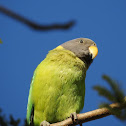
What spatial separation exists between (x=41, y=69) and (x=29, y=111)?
778 mm

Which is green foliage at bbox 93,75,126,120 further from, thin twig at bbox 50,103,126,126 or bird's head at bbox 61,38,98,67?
bird's head at bbox 61,38,98,67

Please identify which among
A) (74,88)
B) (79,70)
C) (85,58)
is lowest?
(74,88)

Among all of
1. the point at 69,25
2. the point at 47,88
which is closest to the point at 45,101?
the point at 47,88

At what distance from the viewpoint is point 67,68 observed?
12.1ft

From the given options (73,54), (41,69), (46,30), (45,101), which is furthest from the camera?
(73,54)

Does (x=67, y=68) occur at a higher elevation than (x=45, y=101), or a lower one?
higher

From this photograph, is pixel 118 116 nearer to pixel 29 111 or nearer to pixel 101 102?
pixel 101 102

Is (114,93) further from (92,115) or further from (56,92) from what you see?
(56,92)

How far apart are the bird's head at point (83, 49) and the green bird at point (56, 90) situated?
446 mm

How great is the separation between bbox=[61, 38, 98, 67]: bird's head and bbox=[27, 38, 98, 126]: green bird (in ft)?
1.46

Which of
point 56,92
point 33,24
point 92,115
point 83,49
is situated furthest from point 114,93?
→ point 83,49

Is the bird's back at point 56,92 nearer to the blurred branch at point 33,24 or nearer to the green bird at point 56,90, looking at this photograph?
the green bird at point 56,90

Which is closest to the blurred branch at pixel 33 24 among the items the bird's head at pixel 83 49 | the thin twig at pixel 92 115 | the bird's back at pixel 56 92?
the thin twig at pixel 92 115

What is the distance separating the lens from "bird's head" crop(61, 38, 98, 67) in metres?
4.33
